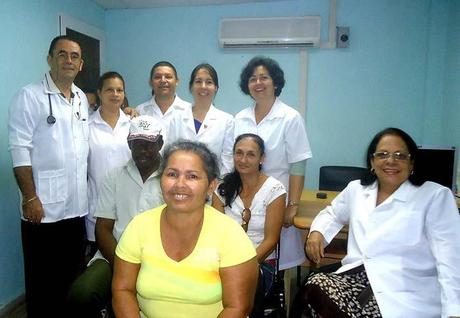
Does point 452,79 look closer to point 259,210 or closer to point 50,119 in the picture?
point 259,210

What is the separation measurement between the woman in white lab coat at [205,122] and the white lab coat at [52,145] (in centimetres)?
64

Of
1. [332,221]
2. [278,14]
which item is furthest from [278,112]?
[278,14]

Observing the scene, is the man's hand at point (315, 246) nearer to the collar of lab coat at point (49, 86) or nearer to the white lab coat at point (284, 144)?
the white lab coat at point (284, 144)

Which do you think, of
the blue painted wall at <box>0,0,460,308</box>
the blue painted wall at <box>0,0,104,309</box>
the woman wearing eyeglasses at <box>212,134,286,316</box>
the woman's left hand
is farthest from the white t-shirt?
the blue painted wall at <box>0,0,460,308</box>

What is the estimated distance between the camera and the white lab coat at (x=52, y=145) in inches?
77.8

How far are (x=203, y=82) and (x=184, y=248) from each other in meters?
1.44

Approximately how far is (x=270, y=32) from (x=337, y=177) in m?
1.63

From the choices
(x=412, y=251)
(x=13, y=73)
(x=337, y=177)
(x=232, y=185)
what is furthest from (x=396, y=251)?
(x=13, y=73)

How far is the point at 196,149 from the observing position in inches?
54.1

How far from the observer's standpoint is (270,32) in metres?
3.62

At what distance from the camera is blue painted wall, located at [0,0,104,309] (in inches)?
95.3

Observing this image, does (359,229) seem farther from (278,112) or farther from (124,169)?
(124,169)

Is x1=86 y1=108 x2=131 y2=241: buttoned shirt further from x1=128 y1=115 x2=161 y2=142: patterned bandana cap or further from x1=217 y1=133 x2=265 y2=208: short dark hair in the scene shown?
x1=217 y1=133 x2=265 y2=208: short dark hair

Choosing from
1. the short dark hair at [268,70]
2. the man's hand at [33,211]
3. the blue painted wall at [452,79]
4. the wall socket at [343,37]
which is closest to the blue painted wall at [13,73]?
the man's hand at [33,211]
